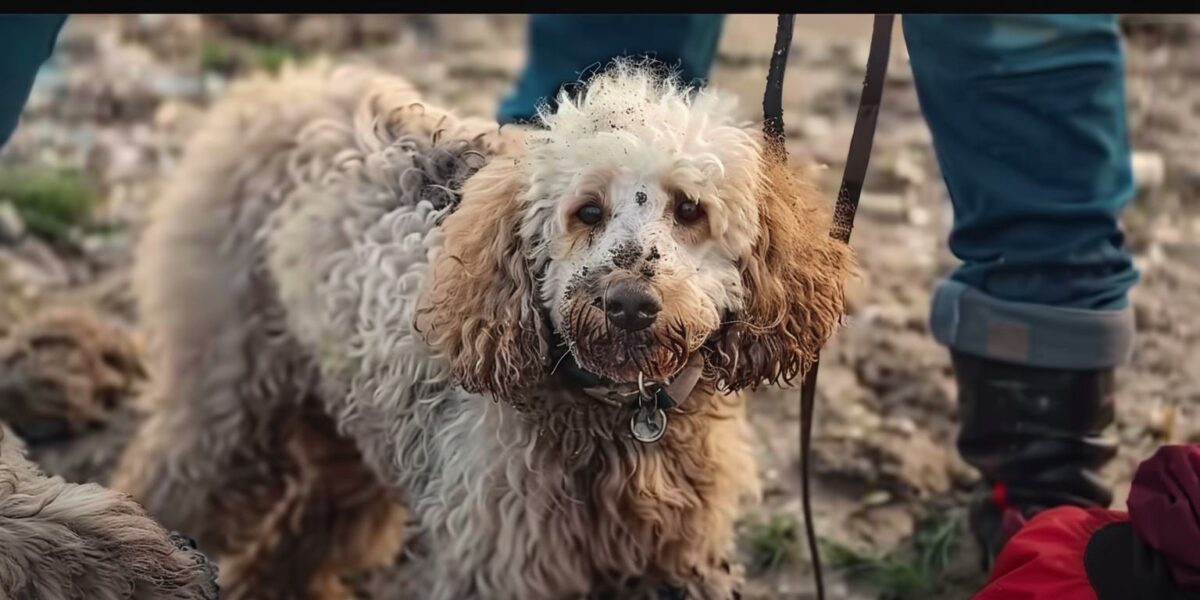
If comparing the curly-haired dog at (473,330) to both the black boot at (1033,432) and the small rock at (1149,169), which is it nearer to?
the black boot at (1033,432)

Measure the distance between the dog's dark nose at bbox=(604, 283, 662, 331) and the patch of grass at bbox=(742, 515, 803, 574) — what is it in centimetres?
113

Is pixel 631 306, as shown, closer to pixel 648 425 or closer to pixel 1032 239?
pixel 648 425

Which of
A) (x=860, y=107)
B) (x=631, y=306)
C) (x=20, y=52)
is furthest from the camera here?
(x=20, y=52)

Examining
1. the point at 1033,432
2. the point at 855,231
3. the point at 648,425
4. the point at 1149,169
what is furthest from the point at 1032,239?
the point at 1149,169

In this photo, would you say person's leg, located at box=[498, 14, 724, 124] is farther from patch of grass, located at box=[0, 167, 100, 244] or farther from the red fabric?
patch of grass, located at box=[0, 167, 100, 244]

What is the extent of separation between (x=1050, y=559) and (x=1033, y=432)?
439 millimetres

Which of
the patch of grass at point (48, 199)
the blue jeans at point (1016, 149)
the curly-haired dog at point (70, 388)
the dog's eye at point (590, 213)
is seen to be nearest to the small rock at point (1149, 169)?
the blue jeans at point (1016, 149)

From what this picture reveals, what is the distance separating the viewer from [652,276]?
1451 mm

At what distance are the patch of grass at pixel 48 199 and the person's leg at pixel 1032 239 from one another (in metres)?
2.56

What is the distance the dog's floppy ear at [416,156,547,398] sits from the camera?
5.21ft

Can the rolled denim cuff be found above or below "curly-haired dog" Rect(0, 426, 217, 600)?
above

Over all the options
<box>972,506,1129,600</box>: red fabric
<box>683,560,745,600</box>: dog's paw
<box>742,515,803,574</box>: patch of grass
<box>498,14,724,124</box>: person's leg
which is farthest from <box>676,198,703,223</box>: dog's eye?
<box>742,515,803,574</box>: patch of grass

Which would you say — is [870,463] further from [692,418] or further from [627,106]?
[627,106]

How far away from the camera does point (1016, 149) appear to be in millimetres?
1961
